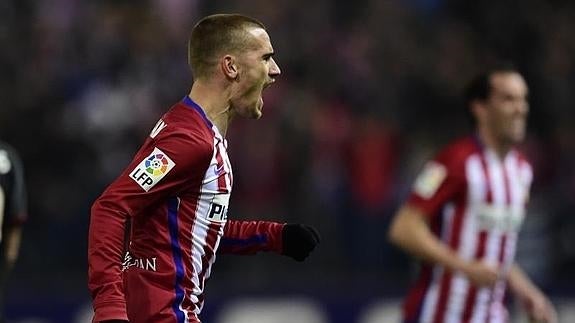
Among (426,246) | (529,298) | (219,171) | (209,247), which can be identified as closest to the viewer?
(219,171)

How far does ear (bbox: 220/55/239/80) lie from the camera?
4.88 meters

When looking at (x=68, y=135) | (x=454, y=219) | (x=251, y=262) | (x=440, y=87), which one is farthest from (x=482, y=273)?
(x=440, y=87)

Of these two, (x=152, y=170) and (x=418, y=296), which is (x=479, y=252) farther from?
(x=152, y=170)

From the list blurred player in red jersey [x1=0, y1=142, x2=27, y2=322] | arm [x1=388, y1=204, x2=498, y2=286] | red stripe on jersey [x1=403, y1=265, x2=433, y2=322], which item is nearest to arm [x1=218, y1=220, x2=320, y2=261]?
blurred player in red jersey [x1=0, y1=142, x2=27, y2=322]

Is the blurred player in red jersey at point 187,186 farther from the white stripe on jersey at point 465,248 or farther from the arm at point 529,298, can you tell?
the arm at point 529,298

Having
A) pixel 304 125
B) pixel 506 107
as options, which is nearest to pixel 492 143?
pixel 506 107

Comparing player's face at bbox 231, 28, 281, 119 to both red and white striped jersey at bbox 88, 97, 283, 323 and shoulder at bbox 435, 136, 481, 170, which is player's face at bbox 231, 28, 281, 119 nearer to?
red and white striped jersey at bbox 88, 97, 283, 323

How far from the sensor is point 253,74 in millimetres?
4941

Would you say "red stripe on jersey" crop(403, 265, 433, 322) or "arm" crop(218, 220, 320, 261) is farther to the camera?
"red stripe on jersey" crop(403, 265, 433, 322)

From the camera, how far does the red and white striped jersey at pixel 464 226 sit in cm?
709

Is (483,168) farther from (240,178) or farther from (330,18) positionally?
(330,18)

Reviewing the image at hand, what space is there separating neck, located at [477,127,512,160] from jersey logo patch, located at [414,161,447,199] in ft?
1.02

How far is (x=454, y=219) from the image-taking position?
7.12 meters

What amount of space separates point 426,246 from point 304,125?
4.56 metres
